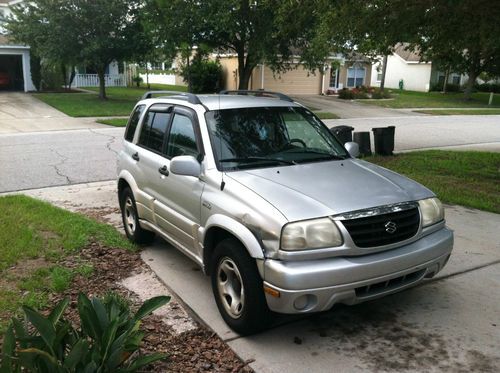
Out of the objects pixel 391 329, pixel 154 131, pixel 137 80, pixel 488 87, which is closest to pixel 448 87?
pixel 488 87

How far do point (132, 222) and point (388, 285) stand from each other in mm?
3373

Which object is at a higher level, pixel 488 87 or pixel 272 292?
pixel 488 87

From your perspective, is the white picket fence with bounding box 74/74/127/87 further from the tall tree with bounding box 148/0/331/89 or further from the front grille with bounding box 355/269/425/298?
the front grille with bounding box 355/269/425/298

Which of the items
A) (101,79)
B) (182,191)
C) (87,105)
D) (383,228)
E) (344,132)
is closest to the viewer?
(383,228)

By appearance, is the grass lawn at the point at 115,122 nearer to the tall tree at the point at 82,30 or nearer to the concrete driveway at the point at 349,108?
the tall tree at the point at 82,30

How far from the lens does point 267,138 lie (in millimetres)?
4660

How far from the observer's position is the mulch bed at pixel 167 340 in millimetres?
3465

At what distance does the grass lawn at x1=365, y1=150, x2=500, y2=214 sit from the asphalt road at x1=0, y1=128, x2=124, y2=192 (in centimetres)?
614

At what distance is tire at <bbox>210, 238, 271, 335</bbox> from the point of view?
11.8ft

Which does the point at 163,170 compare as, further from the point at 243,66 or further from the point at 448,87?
the point at 448,87

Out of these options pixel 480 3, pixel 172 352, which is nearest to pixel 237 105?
pixel 172 352

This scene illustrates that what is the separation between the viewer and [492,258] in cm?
541

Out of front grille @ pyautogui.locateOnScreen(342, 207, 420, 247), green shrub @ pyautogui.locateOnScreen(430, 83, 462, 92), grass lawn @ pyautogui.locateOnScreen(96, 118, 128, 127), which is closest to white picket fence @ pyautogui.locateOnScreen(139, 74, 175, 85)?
green shrub @ pyautogui.locateOnScreen(430, 83, 462, 92)

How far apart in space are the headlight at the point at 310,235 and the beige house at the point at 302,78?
1216 inches
